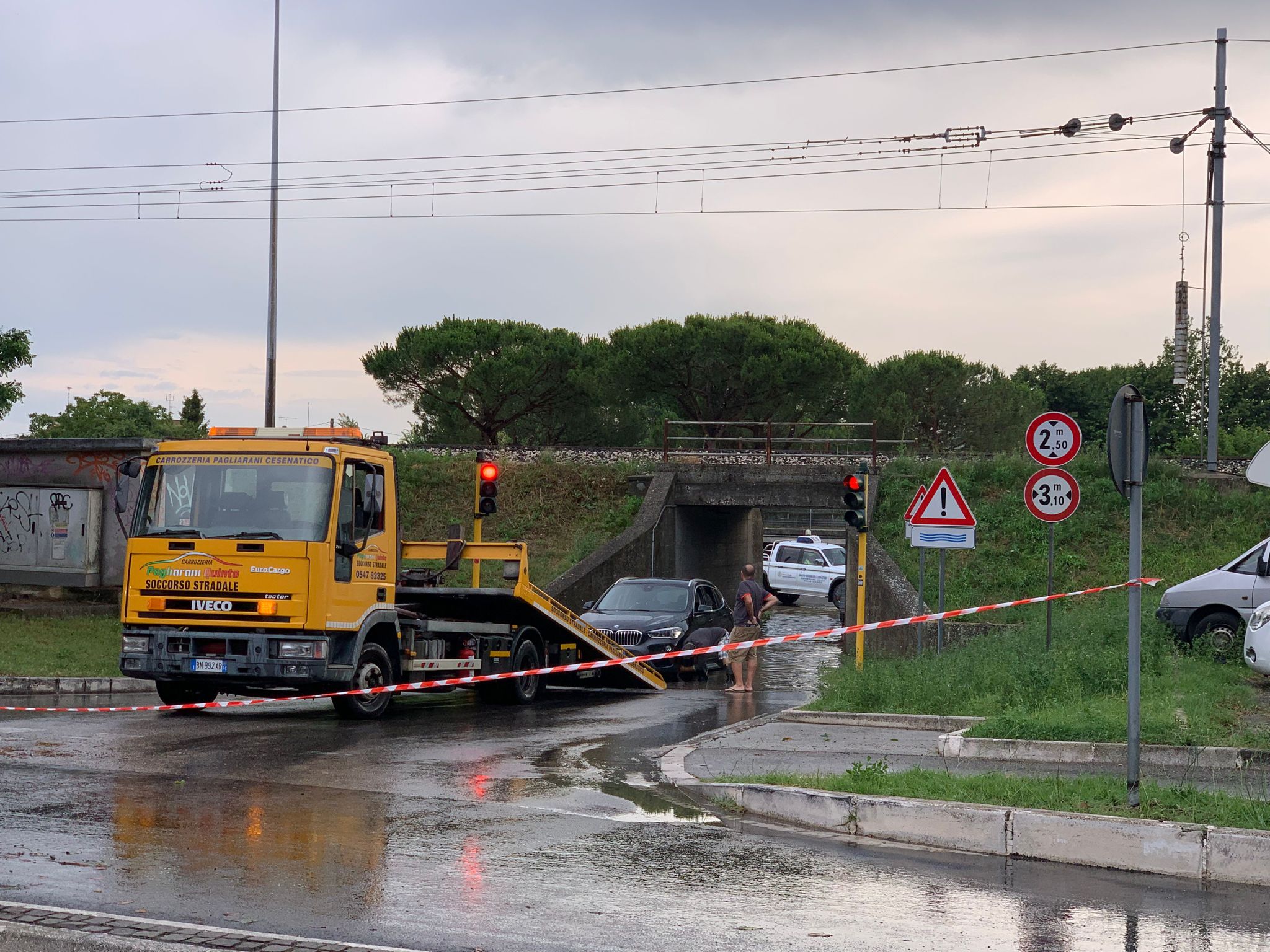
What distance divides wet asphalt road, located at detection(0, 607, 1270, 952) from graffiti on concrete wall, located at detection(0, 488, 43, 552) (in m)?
11.3

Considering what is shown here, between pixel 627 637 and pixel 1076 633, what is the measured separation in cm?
684

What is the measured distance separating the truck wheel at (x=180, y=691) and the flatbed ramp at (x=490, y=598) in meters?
2.45

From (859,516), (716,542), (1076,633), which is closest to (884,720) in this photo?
(1076,633)

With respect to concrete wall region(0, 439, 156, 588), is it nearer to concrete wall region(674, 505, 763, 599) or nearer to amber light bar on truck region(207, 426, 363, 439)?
amber light bar on truck region(207, 426, 363, 439)

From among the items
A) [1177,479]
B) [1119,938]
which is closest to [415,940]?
[1119,938]

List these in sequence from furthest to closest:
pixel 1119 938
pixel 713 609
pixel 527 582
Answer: pixel 713 609 < pixel 527 582 < pixel 1119 938

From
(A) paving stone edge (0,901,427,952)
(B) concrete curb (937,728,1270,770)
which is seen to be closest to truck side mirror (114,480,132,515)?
(B) concrete curb (937,728,1270,770)

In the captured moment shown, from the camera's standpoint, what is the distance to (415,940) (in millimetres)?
5254

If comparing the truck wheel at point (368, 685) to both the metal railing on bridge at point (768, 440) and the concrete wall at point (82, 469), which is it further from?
the metal railing on bridge at point (768, 440)

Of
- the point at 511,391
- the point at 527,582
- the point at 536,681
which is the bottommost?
the point at 536,681

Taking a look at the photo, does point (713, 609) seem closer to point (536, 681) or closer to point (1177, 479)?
point (536, 681)

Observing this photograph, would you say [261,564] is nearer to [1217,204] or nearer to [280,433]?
[280,433]

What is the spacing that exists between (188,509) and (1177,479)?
22451 mm

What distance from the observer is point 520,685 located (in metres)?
17.2
